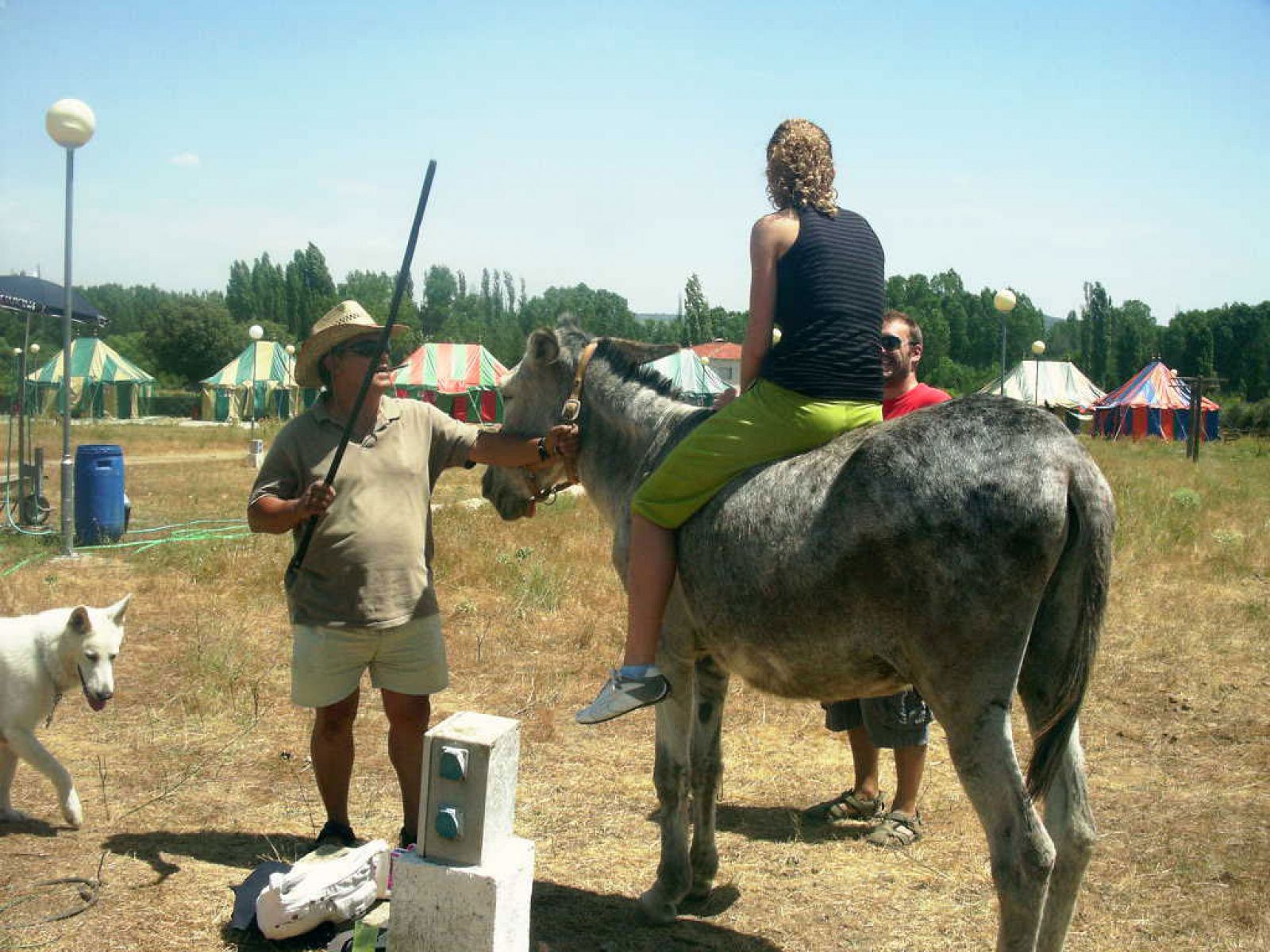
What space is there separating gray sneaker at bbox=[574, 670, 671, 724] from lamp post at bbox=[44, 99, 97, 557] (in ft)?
31.9

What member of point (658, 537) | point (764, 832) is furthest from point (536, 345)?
point (764, 832)

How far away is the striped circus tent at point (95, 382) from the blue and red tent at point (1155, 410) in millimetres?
49683

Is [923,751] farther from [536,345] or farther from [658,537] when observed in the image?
[536,345]

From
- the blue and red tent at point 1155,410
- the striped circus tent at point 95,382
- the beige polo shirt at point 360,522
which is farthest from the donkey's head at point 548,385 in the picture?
the striped circus tent at point 95,382

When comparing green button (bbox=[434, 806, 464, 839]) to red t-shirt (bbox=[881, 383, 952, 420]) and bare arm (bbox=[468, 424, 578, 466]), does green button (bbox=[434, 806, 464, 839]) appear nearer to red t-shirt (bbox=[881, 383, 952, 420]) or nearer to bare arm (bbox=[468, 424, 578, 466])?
bare arm (bbox=[468, 424, 578, 466])

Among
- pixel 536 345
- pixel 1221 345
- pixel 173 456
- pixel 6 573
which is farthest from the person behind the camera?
pixel 1221 345

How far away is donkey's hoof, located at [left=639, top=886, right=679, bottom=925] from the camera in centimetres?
428

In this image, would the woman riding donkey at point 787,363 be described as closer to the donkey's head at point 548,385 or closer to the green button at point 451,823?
the green button at point 451,823

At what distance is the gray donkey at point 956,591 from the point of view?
3.10m

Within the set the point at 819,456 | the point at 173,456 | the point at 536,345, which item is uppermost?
the point at 536,345

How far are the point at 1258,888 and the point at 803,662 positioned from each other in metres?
2.57

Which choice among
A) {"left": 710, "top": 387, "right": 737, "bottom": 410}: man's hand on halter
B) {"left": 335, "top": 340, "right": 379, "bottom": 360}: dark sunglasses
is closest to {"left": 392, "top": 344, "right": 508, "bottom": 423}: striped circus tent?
{"left": 335, "top": 340, "right": 379, "bottom": 360}: dark sunglasses

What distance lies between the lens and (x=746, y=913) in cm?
441

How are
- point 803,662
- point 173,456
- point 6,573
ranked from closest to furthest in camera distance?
point 803,662
point 6,573
point 173,456
